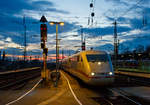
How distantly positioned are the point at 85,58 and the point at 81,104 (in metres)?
7.12

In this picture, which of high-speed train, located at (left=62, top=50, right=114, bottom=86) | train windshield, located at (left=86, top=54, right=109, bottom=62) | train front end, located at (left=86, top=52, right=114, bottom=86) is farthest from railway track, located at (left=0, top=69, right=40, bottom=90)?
train front end, located at (left=86, top=52, right=114, bottom=86)

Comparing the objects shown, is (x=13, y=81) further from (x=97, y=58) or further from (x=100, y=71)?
(x=100, y=71)

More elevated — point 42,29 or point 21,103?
point 42,29

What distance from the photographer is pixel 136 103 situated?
387 inches

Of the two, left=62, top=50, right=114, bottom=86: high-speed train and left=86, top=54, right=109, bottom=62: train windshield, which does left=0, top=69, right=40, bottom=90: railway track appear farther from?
left=86, top=54, right=109, bottom=62: train windshield

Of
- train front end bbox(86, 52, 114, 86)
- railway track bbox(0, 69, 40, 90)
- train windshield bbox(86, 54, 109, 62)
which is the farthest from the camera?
railway track bbox(0, 69, 40, 90)

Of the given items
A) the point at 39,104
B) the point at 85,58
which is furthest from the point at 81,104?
the point at 85,58

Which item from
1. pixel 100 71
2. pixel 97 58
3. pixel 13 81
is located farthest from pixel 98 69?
pixel 13 81

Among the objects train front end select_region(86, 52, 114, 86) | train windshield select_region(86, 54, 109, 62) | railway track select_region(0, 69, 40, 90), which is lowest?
railway track select_region(0, 69, 40, 90)

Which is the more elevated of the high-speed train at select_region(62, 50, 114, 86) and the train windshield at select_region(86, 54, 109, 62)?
the train windshield at select_region(86, 54, 109, 62)

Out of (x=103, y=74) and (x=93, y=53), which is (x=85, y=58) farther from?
(x=103, y=74)

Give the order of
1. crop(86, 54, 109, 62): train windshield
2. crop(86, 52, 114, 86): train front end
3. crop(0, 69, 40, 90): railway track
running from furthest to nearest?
crop(0, 69, 40, 90): railway track
crop(86, 54, 109, 62): train windshield
crop(86, 52, 114, 86): train front end

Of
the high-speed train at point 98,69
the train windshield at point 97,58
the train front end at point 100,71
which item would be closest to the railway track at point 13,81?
the high-speed train at point 98,69

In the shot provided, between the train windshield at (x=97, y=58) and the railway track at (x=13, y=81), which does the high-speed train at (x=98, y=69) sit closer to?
the train windshield at (x=97, y=58)
